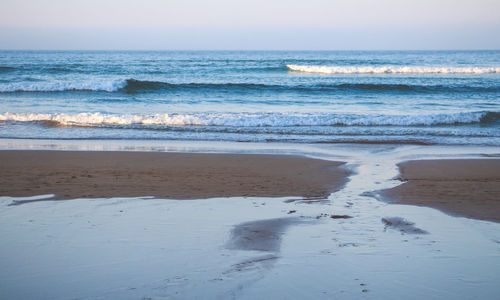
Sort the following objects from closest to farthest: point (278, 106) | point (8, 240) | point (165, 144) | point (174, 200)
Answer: point (8, 240) < point (174, 200) < point (165, 144) < point (278, 106)

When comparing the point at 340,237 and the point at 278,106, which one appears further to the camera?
the point at 278,106

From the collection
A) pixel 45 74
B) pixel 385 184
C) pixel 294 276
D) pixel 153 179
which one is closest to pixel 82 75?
pixel 45 74

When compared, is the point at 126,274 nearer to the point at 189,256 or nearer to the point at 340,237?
the point at 189,256

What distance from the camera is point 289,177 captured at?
24.2 feet

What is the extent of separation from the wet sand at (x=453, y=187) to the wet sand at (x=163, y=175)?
1.04 m

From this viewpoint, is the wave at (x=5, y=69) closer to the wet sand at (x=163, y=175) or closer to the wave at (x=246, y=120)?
the wave at (x=246, y=120)

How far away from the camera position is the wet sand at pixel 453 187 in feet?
18.7

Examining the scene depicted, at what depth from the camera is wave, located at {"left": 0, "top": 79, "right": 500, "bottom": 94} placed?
2320cm

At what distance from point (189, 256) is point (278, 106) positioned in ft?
48.9

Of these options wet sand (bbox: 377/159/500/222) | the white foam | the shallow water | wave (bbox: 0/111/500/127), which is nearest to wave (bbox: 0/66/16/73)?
the white foam

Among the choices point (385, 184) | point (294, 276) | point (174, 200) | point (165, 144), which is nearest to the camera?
point (294, 276)

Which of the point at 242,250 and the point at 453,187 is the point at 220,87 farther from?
the point at 242,250

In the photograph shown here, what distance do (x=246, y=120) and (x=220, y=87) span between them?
37.9 ft

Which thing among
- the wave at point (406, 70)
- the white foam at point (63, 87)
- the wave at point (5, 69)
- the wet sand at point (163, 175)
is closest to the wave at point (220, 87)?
the white foam at point (63, 87)
